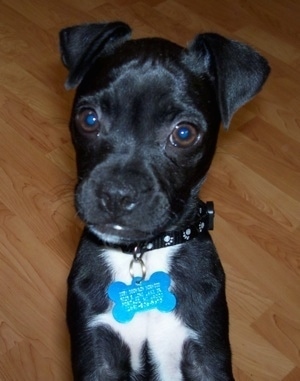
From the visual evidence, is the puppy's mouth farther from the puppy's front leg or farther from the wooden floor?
the wooden floor

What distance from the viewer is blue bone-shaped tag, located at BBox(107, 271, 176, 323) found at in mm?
1780

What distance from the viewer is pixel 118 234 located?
1.64 m

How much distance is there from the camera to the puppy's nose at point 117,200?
1.57 metres

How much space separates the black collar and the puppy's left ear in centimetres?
28

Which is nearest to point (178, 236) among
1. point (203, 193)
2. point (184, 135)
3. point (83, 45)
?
point (184, 135)

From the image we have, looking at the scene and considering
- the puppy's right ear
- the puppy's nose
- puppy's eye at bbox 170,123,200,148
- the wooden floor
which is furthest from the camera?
the wooden floor

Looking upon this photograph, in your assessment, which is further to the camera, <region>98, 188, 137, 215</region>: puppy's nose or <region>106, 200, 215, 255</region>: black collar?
<region>106, 200, 215, 255</region>: black collar

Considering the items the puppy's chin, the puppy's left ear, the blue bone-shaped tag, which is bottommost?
the blue bone-shaped tag

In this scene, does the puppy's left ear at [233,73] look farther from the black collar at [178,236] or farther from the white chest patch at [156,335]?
the white chest patch at [156,335]

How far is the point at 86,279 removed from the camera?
72.9 inches

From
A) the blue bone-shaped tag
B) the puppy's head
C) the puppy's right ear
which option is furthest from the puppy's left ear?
the blue bone-shaped tag

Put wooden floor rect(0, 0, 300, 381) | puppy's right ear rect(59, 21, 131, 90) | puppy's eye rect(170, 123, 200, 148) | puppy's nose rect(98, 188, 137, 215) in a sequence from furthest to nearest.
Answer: wooden floor rect(0, 0, 300, 381), puppy's right ear rect(59, 21, 131, 90), puppy's eye rect(170, 123, 200, 148), puppy's nose rect(98, 188, 137, 215)

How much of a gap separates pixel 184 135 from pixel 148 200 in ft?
0.62

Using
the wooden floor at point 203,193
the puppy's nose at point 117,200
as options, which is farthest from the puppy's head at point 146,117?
the wooden floor at point 203,193
